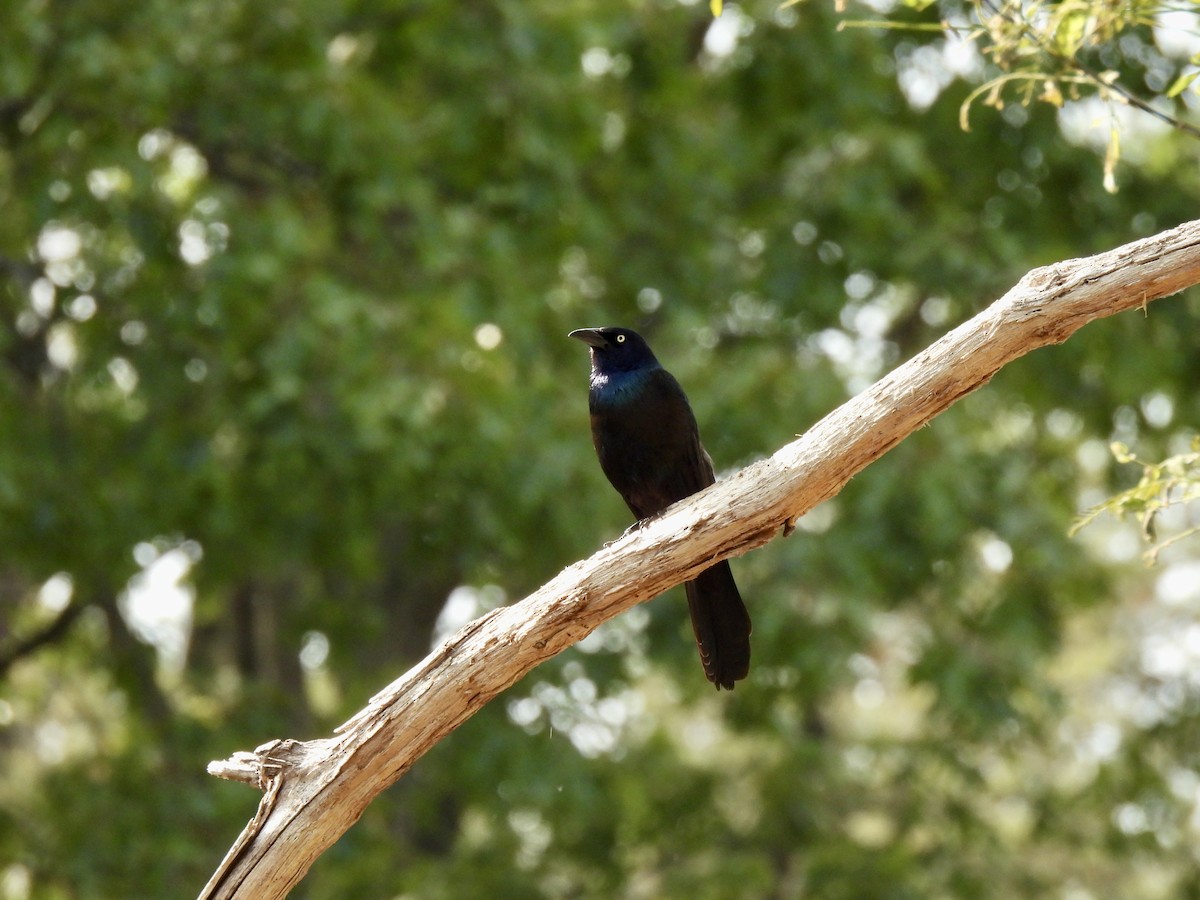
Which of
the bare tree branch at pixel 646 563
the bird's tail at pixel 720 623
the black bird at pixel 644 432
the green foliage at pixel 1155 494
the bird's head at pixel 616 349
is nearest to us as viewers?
the bare tree branch at pixel 646 563

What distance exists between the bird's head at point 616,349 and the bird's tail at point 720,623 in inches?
37.8

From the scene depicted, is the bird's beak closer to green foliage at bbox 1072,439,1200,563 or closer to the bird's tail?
the bird's tail

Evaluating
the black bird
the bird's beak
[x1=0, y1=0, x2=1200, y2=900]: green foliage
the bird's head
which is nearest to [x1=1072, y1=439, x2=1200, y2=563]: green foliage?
the black bird

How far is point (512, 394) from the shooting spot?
7887mm

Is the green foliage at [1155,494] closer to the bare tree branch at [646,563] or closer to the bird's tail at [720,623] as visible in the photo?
the bare tree branch at [646,563]

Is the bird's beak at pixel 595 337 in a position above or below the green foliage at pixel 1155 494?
below

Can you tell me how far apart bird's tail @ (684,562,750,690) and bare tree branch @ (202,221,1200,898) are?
1064mm

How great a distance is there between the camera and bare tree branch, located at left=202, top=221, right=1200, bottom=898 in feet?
10.8

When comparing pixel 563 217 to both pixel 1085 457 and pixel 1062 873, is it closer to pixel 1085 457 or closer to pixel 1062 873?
pixel 1085 457

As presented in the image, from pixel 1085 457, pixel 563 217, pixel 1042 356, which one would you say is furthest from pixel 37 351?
pixel 1085 457

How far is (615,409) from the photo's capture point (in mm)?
5109

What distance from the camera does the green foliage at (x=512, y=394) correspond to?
7.88 metres

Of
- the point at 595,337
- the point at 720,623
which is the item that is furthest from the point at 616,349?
the point at 720,623

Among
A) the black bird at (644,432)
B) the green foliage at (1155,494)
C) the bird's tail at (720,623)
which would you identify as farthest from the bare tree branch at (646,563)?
the black bird at (644,432)
